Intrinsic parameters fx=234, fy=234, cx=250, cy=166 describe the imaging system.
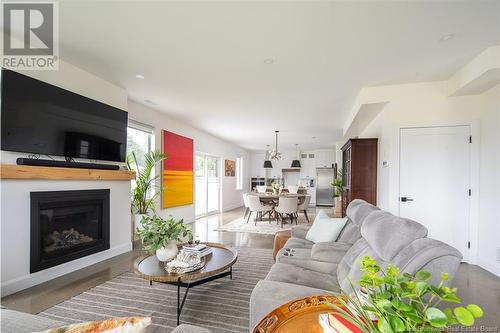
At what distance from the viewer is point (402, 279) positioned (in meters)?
0.68

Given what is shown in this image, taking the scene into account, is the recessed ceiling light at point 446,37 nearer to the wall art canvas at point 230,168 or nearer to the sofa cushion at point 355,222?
the sofa cushion at point 355,222

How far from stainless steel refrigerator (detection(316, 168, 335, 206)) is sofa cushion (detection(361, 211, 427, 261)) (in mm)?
9229

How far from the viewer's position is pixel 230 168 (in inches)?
366

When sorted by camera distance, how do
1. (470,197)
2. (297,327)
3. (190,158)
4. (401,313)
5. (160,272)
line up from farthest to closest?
(190,158) < (470,197) < (160,272) < (297,327) < (401,313)

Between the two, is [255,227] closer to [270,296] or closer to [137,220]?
[137,220]

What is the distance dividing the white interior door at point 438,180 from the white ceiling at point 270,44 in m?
0.91

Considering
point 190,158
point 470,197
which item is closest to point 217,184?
point 190,158

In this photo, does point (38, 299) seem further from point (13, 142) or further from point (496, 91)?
point (496, 91)

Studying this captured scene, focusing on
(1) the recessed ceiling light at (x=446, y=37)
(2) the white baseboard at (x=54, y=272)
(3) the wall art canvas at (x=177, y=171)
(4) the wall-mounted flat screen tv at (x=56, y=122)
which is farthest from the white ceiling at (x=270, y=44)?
(2) the white baseboard at (x=54, y=272)

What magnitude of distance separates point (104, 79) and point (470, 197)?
5.61 m

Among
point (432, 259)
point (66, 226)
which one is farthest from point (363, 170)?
point (66, 226)

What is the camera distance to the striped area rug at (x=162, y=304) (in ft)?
6.42

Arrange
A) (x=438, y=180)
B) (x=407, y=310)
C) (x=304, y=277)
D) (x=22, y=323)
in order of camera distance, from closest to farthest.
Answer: (x=407, y=310) → (x=22, y=323) → (x=304, y=277) → (x=438, y=180)

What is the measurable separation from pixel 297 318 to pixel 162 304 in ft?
5.57
